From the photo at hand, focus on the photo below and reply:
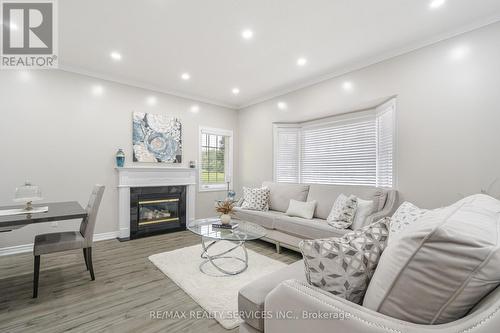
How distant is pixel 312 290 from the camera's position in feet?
3.42

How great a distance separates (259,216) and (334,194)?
129cm

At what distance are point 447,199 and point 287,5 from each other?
289 cm

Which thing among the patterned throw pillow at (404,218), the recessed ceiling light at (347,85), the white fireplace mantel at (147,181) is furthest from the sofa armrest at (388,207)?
the white fireplace mantel at (147,181)

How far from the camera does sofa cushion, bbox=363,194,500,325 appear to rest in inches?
28.6

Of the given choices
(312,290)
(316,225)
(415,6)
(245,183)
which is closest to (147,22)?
(415,6)

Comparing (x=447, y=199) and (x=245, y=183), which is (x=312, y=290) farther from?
(x=245, y=183)

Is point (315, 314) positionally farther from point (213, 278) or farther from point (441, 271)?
point (213, 278)

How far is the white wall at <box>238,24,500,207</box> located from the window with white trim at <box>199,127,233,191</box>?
3.11 meters

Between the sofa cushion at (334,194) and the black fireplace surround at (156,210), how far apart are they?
2.71m

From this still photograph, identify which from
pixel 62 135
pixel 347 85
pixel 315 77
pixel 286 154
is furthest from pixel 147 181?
pixel 347 85

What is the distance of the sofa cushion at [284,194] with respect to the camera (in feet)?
13.5

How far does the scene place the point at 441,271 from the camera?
2.48 feet

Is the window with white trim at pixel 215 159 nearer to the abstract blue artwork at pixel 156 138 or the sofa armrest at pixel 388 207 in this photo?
the abstract blue artwork at pixel 156 138

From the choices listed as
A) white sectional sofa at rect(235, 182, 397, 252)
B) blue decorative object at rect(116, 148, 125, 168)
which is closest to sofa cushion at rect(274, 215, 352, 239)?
white sectional sofa at rect(235, 182, 397, 252)
